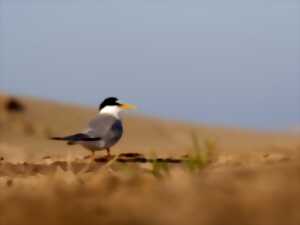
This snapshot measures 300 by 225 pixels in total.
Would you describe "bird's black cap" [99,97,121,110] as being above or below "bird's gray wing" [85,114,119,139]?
above

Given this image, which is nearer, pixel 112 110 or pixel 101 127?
pixel 101 127

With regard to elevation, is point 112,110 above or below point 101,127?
above

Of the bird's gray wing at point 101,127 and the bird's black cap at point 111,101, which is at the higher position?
the bird's black cap at point 111,101

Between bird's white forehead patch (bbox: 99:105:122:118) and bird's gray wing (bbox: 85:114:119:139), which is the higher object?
bird's white forehead patch (bbox: 99:105:122:118)

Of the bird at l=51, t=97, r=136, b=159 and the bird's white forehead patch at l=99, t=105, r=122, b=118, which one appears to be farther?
the bird's white forehead patch at l=99, t=105, r=122, b=118

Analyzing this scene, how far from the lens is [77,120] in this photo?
101 ft

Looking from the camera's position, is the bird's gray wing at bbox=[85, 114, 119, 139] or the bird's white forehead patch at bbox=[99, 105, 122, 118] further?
the bird's white forehead patch at bbox=[99, 105, 122, 118]

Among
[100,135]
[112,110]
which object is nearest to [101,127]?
[100,135]

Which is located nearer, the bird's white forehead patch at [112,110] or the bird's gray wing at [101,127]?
the bird's gray wing at [101,127]

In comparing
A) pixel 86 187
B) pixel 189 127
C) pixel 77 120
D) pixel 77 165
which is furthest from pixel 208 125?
pixel 86 187

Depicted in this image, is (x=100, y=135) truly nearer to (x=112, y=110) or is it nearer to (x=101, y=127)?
(x=101, y=127)

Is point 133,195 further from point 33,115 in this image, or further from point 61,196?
point 33,115

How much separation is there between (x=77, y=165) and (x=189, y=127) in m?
22.3

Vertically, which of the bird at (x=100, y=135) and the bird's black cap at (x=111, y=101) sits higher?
the bird's black cap at (x=111, y=101)
